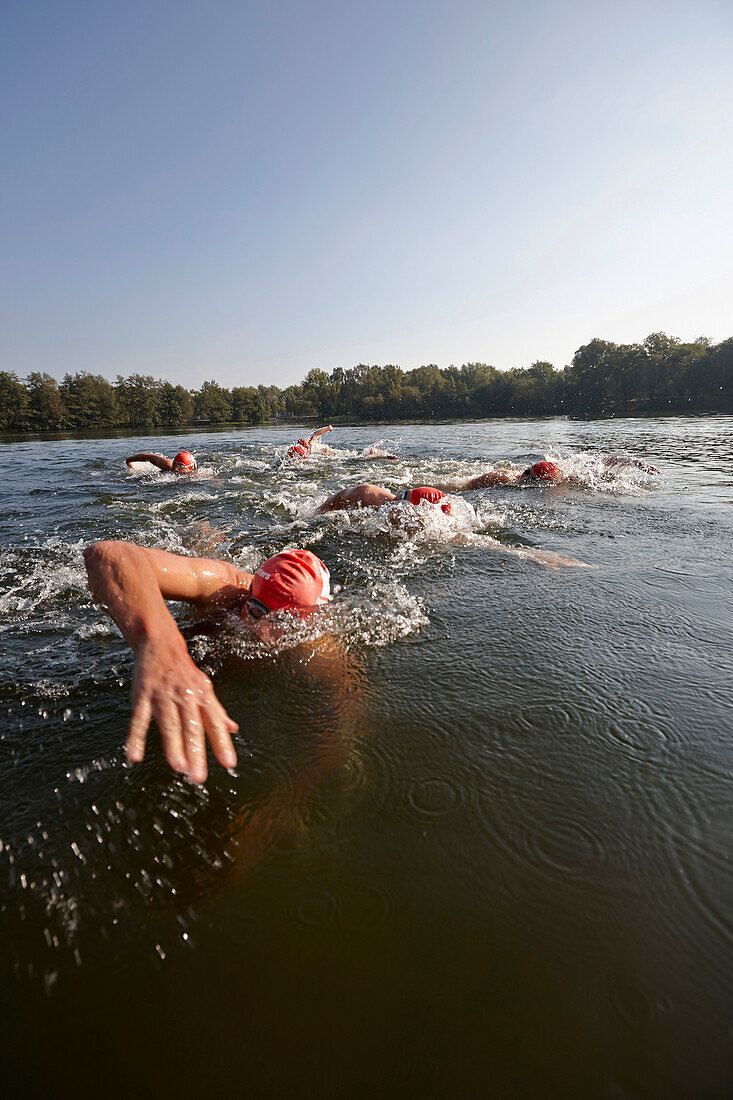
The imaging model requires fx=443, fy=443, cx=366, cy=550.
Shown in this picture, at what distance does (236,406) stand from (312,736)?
4046 inches

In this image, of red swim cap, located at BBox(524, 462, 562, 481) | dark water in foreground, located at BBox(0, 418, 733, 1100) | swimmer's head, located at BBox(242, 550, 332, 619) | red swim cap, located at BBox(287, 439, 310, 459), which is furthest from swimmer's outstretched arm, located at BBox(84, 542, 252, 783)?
red swim cap, located at BBox(287, 439, 310, 459)

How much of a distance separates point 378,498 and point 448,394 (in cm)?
9181

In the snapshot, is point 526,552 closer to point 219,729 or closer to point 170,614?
point 170,614

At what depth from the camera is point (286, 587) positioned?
11.0ft

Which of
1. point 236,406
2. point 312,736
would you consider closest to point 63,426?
point 236,406

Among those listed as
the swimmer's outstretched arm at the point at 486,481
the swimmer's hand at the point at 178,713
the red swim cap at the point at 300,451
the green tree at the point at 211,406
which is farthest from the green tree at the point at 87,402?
the swimmer's hand at the point at 178,713

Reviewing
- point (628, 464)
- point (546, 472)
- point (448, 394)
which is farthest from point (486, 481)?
point (448, 394)

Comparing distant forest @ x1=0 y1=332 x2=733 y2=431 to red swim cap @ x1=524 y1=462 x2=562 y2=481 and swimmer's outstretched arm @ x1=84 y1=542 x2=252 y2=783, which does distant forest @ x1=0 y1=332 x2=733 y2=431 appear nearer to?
red swim cap @ x1=524 y1=462 x2=562 y2=481

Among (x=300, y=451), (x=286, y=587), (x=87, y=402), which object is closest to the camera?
(x=286, y=587)

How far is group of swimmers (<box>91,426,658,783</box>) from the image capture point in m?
1.54

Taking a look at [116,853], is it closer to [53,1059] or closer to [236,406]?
[53,1059]

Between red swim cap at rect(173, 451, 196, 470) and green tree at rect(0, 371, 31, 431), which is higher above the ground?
green tree at rect(0, 371, 31, 431)

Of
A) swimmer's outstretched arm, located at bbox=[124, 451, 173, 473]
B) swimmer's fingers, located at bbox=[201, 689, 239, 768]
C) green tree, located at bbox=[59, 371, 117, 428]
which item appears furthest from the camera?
green tree, located at bbox=[59, 371, 117, 428]

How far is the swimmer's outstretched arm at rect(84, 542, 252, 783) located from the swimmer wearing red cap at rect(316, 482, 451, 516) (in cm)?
408
